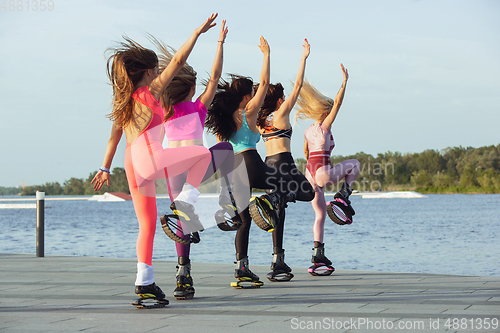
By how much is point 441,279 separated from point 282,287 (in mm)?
1936

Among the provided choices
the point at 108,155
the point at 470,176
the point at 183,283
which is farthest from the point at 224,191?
the point at 470,176

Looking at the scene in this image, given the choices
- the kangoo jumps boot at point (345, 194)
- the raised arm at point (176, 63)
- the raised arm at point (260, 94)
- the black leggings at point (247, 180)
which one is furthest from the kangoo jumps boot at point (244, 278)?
the raised arm at point (176, 63)

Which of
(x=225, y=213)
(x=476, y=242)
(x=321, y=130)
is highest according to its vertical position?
(x=321, y=130)

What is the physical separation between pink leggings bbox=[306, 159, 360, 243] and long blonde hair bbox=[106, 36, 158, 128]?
3.06 metres

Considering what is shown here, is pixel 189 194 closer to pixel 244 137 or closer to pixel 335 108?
pixel 244 137

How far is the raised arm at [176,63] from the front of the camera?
4633 mm

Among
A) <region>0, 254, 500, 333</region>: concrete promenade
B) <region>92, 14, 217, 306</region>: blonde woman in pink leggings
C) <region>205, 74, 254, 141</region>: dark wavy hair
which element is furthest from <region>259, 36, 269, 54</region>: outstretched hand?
<region>0, 254, 500, 333</region>: concrete promenade

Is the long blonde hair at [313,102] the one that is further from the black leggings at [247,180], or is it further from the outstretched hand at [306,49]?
the black leggings at [247,180]

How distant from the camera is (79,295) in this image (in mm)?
5297

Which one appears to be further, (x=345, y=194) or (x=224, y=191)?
(x=345, y=194)

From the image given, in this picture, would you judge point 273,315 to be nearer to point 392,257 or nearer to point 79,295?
point 79,295

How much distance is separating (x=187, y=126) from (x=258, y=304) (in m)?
1.94

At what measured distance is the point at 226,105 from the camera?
20.8ft

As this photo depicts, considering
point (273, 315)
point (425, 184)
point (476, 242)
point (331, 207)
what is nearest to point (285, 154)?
point (331, 207)
